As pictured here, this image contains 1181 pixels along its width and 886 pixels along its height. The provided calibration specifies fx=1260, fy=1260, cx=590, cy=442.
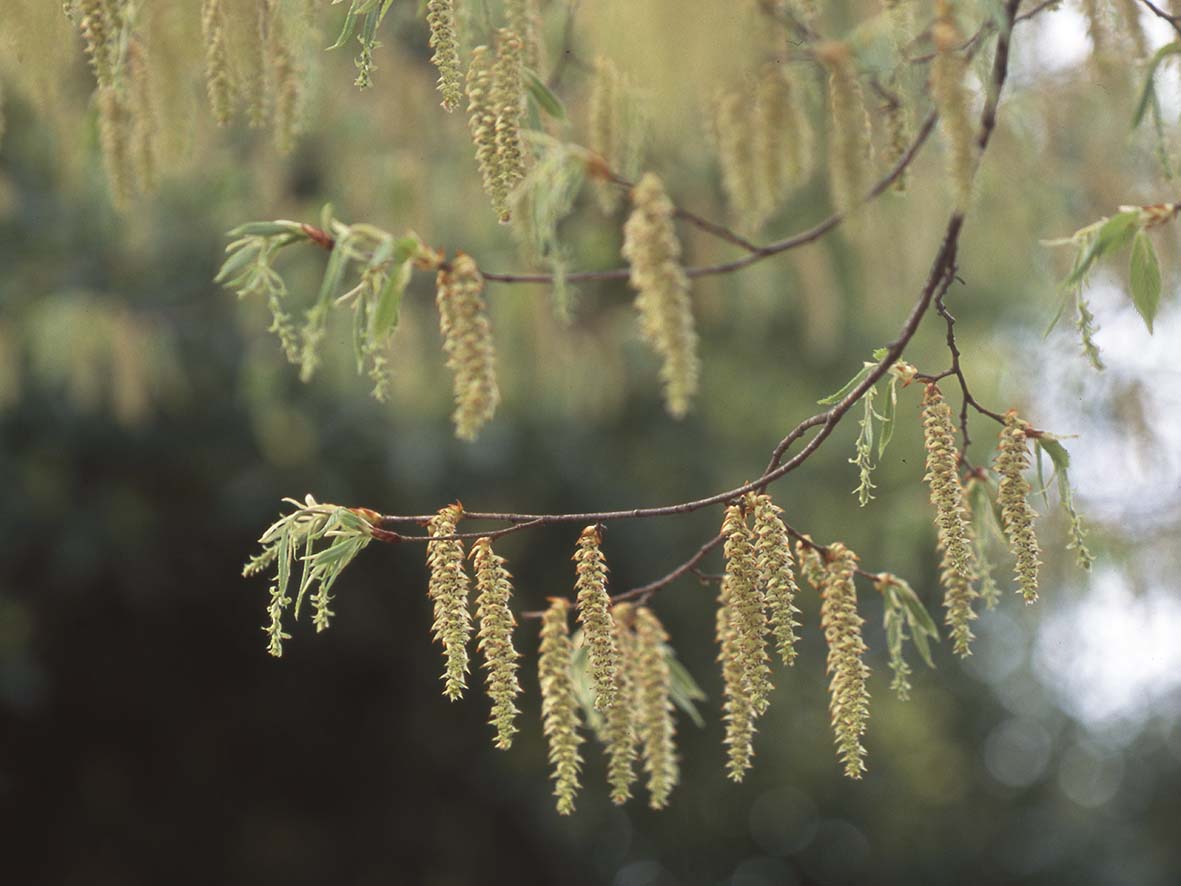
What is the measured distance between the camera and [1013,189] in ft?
12.8

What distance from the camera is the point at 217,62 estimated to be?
4.66ft

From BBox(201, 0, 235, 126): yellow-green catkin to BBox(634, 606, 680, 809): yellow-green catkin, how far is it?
2.53 ft

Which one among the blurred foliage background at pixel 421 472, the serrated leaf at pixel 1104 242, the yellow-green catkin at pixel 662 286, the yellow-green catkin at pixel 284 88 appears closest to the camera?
the yellow-green catkin at pixel 662 286

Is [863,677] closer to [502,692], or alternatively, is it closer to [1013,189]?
[502,692]

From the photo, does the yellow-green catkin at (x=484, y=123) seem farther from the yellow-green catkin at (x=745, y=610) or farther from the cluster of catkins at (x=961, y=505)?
the cluster of catkins at (x=961, y=505)

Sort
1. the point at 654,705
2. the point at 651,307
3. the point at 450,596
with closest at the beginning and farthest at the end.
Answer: the point at 651,307, the point at 450,596, the point at 654,705

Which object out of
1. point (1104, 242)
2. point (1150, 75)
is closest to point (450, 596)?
point (1104, 242)

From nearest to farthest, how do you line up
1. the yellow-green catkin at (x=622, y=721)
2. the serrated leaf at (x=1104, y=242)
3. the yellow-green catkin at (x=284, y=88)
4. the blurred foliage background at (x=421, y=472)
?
the serrated leaf at (x=1104, y=242), the yellow-green catkin at (x=622, y=721), the yellow-green catkin at (x=284, y=88), the blurred foliage background at (x=421, y=472)

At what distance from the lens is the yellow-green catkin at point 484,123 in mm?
1216

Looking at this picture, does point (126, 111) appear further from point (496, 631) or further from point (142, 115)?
point (496, 631)

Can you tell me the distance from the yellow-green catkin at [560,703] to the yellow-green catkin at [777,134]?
1.70 ft

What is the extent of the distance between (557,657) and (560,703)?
0.19 feet

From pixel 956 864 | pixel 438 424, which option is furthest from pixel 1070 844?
pixel 438 424

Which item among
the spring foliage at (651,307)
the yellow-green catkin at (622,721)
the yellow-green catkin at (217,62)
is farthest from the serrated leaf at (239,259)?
the yellow-green catkin at (622,721)
